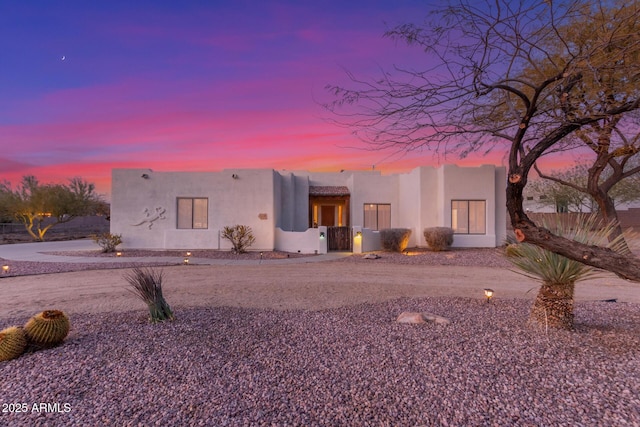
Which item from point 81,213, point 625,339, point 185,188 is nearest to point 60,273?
point 185,188

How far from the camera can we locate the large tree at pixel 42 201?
2214 cm

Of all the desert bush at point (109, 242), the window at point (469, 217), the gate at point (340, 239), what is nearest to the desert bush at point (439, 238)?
the window at point (469, 217)

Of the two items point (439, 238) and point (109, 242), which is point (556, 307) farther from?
point (109, 242)

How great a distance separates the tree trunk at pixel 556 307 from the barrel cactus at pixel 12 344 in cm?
573

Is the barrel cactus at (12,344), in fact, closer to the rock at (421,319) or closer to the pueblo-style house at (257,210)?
the rock at (421,319)

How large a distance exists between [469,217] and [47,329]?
16.2m

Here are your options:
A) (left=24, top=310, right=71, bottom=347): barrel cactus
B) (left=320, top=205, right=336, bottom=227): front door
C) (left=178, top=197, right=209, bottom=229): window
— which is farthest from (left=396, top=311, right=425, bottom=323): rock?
(left=320, top=205, right=336, bottom=227): front door

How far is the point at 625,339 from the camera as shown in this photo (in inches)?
146

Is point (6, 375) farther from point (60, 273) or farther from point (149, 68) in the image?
point (149, 68)

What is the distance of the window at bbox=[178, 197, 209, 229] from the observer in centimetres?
1579

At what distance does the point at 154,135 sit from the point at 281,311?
13.2m

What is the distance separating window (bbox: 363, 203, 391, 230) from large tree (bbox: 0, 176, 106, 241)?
2117cm

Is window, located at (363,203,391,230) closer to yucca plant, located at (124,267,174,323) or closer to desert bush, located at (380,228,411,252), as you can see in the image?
desert bush, located at (380,228,411,252)

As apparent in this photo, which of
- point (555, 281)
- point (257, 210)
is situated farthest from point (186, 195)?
point (555, 281)
